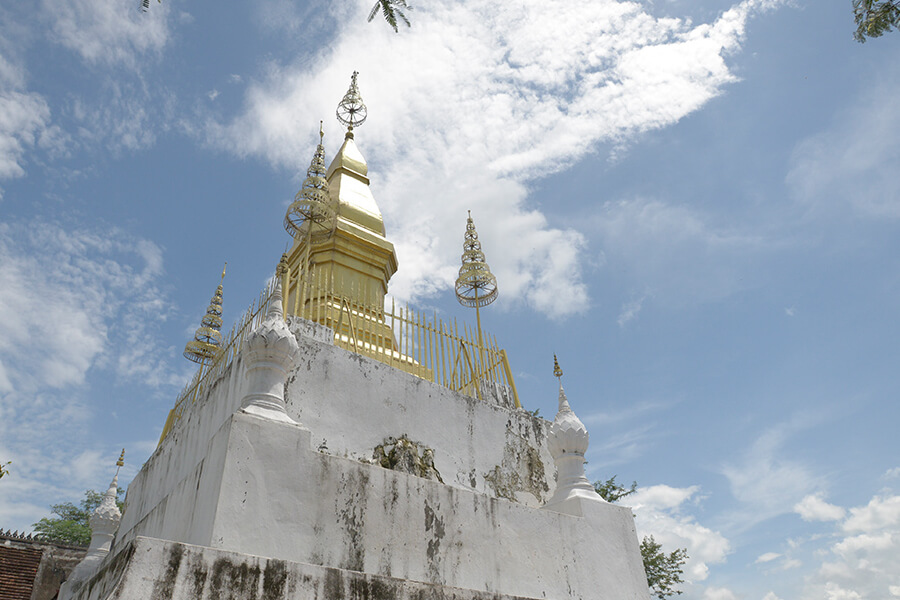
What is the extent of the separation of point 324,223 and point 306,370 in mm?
4936

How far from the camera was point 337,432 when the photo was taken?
23.2ft

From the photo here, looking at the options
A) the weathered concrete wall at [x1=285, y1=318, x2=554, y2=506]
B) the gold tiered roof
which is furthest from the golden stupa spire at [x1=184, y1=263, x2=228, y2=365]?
the weathered concrete wall at [x1=285, y1=318, x2=554, y2=506]

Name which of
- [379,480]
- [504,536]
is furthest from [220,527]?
[504,536]

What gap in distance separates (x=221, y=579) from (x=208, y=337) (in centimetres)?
1013

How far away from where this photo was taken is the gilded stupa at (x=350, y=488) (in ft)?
16.3

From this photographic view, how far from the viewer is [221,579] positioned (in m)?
4.49

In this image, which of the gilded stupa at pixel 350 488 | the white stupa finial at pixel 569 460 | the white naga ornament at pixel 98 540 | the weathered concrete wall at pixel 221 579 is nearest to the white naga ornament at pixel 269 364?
the gilded stupa at pixel 350 488

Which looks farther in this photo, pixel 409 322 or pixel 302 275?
pixel 409 322

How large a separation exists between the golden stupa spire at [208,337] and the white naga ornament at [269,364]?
752cm

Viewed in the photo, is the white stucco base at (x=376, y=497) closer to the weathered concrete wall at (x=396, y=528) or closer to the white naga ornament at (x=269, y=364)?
the weathered concrete wall at (x=396, y=528)

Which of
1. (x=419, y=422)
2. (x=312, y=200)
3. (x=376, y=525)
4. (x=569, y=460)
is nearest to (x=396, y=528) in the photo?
(x=376, y=525)

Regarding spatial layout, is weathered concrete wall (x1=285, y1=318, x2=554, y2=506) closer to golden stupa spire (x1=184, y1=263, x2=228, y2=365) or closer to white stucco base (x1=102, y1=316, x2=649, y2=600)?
white stucco base (x1=102, y1=316, x2=649, y2=600)

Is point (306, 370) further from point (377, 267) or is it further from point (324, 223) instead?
point (377, 267)

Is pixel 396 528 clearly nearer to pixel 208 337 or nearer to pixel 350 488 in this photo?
pixel 350 488
